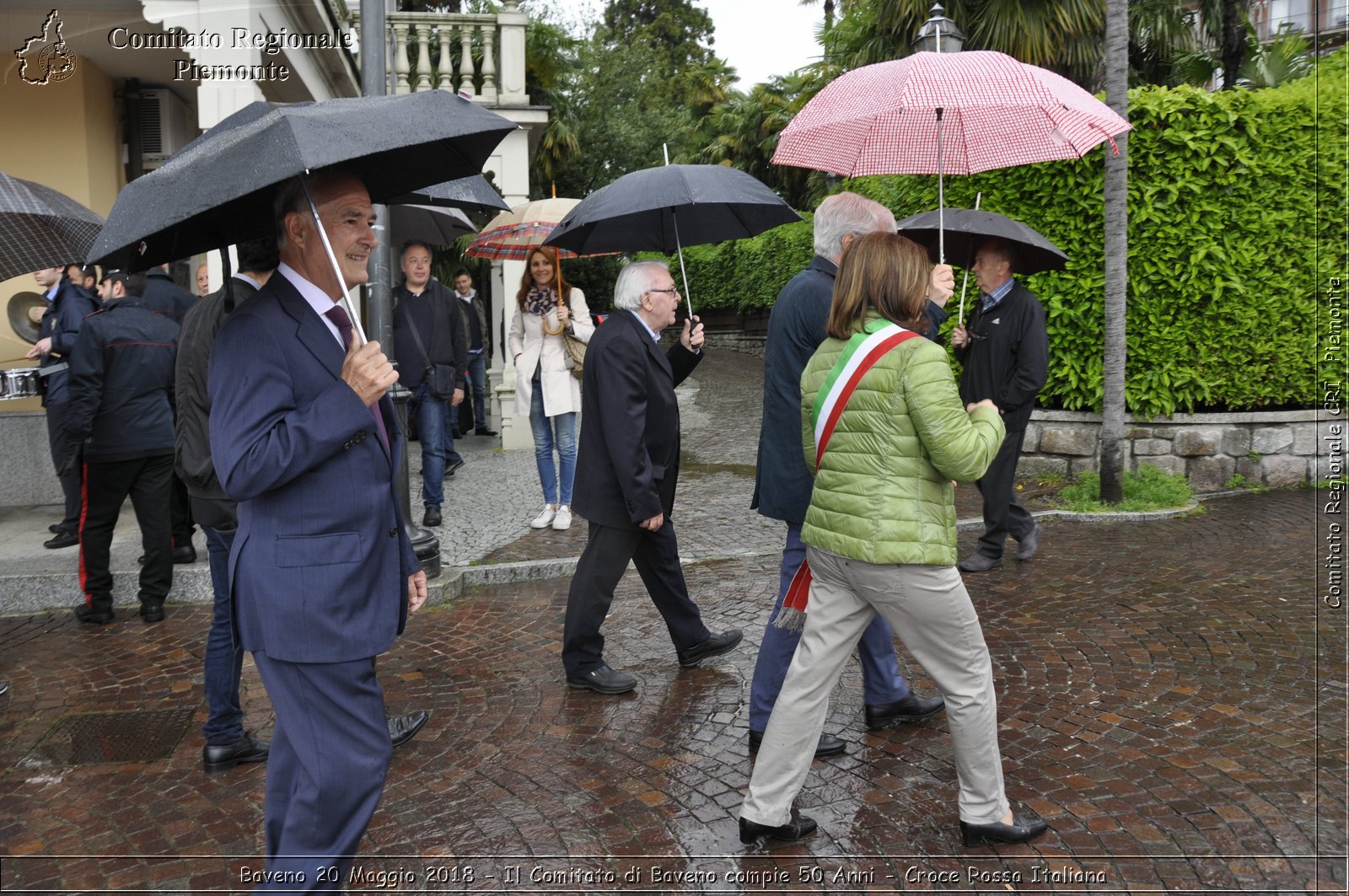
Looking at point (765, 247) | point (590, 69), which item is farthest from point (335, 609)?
point (590, 69)

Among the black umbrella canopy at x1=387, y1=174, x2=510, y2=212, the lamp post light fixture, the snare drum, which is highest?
the lamp post light fixture

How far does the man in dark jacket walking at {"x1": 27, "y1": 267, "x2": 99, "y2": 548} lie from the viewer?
6.92m

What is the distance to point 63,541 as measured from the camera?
24.0 ft

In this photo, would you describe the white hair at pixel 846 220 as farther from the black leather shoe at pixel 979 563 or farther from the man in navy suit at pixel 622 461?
the black leather shoe at pixel 979 563

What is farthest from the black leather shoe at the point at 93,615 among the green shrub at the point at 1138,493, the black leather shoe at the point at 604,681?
the green shrub at the point at 1138,493

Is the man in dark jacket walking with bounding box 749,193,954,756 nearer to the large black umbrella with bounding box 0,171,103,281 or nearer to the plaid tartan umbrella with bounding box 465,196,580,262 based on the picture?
the large black umbrella with bounding box 0,171,103,281

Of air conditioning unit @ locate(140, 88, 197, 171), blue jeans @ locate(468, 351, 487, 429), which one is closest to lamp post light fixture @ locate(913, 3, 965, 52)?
blue jeans @ locate(468, 351, 487, 429)

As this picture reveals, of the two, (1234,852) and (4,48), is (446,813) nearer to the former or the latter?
(1234,852)

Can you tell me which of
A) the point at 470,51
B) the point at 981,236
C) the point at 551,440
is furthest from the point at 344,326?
the point at 470,51

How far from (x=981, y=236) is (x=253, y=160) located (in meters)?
5.08

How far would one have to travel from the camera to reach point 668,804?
12.1ft

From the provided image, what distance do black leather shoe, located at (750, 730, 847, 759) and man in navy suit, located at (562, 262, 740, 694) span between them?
2.74ft

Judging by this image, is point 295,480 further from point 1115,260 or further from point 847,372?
point 1115,260

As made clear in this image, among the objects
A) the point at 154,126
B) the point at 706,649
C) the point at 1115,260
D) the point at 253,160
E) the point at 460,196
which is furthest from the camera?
the point at 154,126
